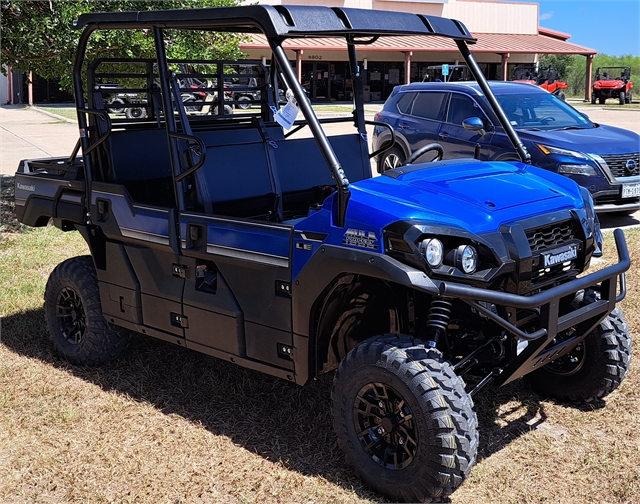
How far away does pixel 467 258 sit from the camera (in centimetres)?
345

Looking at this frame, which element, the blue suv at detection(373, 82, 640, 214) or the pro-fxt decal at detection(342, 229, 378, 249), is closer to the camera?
the pro-fxt decal at detection(342, 229, 378, 249)

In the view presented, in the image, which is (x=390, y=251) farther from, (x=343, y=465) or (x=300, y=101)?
(x=343, y=465)

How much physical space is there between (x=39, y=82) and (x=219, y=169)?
37.8 meters

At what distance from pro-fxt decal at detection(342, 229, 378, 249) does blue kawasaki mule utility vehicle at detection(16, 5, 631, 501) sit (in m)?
0.01

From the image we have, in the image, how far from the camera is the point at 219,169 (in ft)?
15.0

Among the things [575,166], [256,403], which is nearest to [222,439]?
[256,403]

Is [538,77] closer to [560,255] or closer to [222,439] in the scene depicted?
[560,255]

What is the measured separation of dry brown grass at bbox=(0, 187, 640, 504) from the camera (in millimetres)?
3730

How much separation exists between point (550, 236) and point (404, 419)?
3.67 ft

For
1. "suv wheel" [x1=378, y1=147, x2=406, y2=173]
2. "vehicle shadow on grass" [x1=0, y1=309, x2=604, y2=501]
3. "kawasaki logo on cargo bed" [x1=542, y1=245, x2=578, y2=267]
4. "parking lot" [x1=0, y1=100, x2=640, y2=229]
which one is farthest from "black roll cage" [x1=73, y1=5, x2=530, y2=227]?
"parking lot" [x1=0, y1=100, x2=640, y2=229]

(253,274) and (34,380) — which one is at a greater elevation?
(253,274)

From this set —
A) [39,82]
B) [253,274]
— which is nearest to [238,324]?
[253,274]

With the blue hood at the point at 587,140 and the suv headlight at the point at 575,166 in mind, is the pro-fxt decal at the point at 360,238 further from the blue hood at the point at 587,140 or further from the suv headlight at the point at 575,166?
the blue hood at the point at 587,140

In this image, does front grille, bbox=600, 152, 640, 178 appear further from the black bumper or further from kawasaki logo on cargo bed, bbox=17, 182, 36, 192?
kawasaki logo on cargo bed, bbox=17, 182, 36, 192
